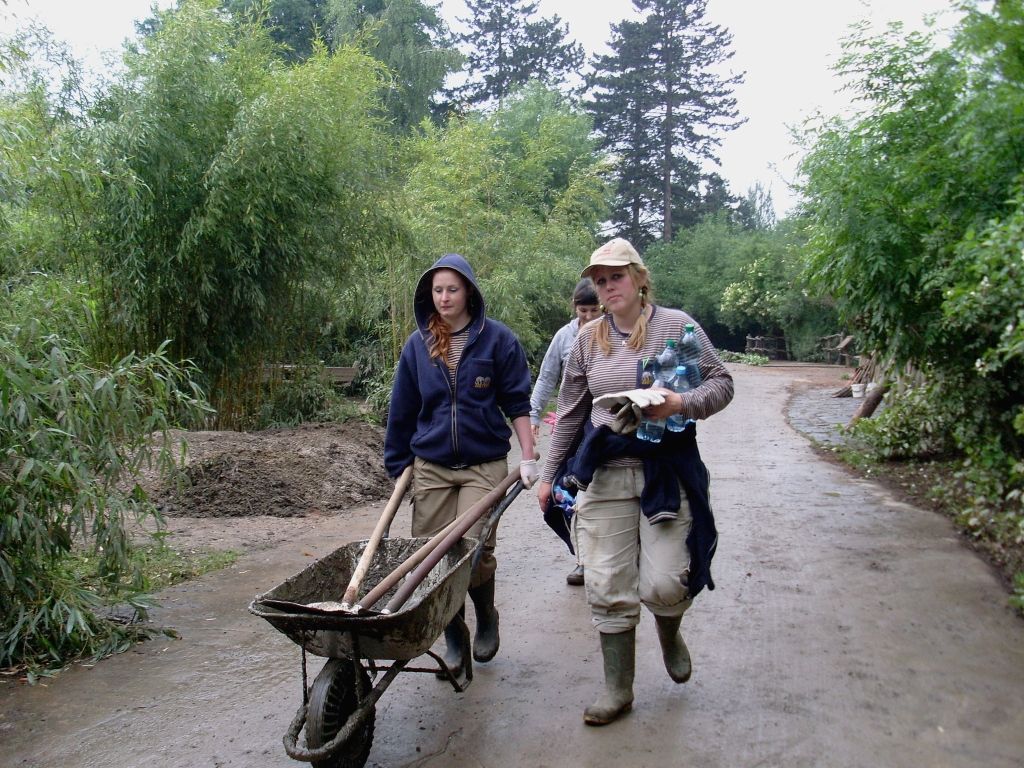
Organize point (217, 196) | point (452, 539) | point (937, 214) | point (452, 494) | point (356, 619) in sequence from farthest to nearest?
point (217, 196), point (937, 214), point (452, 494), point (452, 539), point (356, 619)

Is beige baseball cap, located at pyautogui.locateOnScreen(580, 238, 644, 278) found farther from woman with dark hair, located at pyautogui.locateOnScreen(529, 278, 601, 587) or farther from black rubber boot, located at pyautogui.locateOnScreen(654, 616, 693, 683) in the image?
woman with dark hair, located at pyautogui.locateOnScreen(529, 278, 601, 587)

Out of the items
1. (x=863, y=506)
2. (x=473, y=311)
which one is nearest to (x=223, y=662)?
(x=473, y=311)

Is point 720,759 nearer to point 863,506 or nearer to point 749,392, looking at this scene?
point 863,506

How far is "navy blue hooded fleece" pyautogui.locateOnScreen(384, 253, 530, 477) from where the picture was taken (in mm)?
4020

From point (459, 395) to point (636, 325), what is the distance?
86 cm

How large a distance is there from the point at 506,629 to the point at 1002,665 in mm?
2321

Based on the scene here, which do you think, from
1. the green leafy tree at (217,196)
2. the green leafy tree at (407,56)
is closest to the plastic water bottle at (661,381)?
the green leafy tree at (217,196)

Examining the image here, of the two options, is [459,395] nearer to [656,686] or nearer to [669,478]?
[669,478]

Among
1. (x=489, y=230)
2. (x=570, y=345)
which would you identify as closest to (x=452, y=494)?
(x=570, y=345)

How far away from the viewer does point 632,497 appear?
3666 mm

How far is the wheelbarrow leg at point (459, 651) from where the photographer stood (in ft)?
12.8

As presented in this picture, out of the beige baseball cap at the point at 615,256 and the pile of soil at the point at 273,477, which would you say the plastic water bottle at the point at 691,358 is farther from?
the pile of soil at the point at 273,477

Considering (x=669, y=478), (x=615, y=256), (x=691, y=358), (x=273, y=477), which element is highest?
(x=615, y=256)

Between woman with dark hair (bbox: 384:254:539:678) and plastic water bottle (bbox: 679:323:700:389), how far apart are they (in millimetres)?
796
